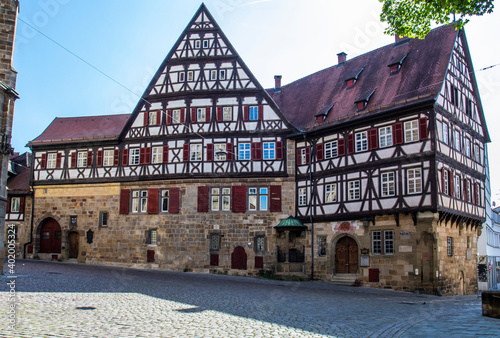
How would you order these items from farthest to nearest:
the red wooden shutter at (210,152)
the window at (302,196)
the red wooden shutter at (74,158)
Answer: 1. the red wooden shutter at (74,158)
2. the red wooden shutter at (210,152)
3. the window at (302,196)

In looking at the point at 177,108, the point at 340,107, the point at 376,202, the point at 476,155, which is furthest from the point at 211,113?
the point at 476,155

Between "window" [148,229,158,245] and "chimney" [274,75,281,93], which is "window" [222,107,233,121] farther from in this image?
"window" [148,229,158,245]

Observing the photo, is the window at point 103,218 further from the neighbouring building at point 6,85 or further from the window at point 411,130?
the window at point 411,130

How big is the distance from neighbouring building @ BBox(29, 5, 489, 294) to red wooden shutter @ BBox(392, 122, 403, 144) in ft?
0.50

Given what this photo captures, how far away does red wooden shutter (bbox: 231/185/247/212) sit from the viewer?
1218 inches

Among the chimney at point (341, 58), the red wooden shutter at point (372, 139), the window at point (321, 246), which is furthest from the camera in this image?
the chimney at point (341, 58)

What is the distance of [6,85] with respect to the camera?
20.8 meters

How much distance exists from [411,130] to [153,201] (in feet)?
53.5

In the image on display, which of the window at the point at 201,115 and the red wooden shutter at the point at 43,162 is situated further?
the red wooden shutter at the point at 43,162

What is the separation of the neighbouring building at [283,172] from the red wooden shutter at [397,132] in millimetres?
153

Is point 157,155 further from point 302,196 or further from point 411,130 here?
point 411,130

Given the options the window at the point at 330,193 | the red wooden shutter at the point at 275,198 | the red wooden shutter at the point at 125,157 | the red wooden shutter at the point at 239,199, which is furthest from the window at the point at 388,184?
the red wooden shutter at the point at 125,157

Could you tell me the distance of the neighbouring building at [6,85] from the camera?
20.7 meters

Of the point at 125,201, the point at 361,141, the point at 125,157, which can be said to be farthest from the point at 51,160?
the point at 361,141
